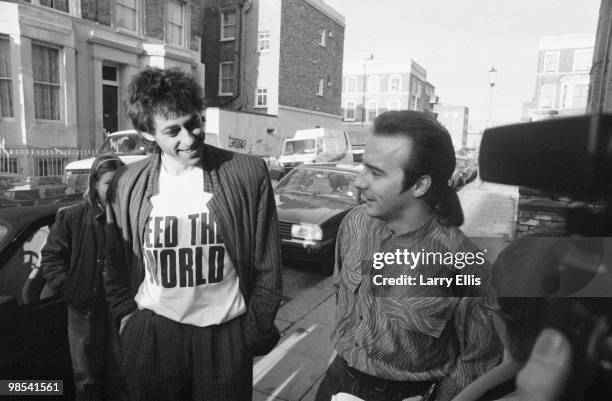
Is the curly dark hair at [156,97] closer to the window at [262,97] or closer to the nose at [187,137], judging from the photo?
the nose at [187,137]

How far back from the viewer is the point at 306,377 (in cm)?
322

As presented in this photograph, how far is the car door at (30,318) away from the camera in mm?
2258

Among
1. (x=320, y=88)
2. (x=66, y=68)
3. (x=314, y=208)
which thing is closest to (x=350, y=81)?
(x=320, y=88)

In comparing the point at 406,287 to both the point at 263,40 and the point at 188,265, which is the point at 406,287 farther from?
the point at 263,40

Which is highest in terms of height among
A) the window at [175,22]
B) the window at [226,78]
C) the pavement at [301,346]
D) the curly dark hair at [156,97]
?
the window at [175,22]

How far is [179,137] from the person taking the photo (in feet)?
6.26

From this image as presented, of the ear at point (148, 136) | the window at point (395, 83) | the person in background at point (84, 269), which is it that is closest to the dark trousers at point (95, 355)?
the person in background at point (84, 269)

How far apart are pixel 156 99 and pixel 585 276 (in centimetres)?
178

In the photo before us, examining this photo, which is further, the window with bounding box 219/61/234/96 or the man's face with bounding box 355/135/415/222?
the window with bounding box 219/61/234/96

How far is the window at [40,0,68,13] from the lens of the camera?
504 inches

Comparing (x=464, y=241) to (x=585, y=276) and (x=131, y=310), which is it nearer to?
(x=585, y=276)

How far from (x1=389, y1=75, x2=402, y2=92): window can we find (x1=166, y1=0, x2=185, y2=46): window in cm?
3143

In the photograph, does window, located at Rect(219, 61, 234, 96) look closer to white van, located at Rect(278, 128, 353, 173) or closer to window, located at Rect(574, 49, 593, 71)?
white van, located at Rect(278, 128, 353, 173)

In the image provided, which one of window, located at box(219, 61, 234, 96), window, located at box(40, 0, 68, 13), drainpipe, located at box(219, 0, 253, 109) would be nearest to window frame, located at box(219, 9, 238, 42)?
drainpipe, located at box(219, 0, 253, 109)
